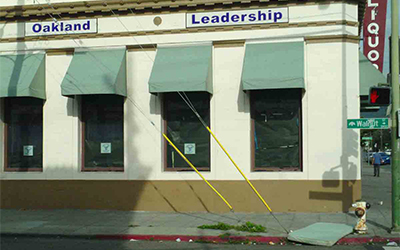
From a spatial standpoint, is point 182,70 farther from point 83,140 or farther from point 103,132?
point 83,140

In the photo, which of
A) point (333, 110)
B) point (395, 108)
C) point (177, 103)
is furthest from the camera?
point (177, 103)

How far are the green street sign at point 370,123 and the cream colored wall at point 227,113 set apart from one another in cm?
203

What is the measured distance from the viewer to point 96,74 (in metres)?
14.0

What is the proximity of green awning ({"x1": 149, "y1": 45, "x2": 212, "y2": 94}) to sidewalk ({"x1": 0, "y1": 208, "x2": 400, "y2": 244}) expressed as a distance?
362cm

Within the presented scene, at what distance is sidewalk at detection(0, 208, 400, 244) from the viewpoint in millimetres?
10391

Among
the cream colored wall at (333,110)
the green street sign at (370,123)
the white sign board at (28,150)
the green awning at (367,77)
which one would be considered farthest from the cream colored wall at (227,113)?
the green street sign at (370,123)

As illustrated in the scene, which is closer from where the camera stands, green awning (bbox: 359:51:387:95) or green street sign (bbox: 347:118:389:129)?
green street sign (bbox: 347:118:389:129)

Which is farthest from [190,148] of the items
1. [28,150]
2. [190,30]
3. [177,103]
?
[28,150]

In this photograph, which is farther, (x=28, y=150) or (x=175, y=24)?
(x=28, y=150)

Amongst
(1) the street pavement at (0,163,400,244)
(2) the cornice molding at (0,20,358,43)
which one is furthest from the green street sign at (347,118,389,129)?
(2) the cornice molding at (0,20,358,43)

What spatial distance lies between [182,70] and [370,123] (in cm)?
541

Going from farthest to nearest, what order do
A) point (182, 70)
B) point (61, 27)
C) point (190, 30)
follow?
point (61, 27)
point (190, 30)
point (182, 70)

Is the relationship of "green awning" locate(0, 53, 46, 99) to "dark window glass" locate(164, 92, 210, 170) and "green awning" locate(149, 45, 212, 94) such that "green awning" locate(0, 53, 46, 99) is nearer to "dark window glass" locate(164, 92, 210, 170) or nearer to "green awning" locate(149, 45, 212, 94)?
"green awning" locate(149, 45, 212, 94)

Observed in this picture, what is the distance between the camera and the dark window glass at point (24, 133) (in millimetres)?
15219
